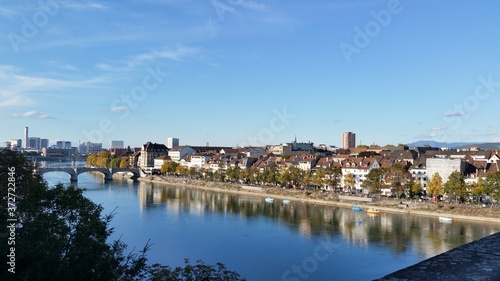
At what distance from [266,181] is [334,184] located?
21.3ft

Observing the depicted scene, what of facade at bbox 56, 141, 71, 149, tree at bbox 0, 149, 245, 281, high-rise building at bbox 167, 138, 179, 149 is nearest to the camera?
tree at bbox 0, 149, 245, 281

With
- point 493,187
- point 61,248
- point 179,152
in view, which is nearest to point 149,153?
point 179,152

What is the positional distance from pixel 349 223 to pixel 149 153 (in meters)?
40.4

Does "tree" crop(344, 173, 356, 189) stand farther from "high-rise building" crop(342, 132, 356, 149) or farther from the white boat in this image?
"high-rise building" crop(342, 132, 356, 149)

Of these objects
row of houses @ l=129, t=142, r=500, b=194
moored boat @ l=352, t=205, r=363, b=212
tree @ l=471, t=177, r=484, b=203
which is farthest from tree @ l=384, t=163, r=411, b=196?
tree @ l=471, t=177, r=484, b=203

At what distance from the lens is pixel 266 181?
105 ft

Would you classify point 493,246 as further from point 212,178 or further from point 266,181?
point 212,178

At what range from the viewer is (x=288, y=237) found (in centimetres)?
1493

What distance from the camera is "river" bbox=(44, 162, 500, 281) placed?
11195 mm

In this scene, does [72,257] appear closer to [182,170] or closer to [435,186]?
[435,186]

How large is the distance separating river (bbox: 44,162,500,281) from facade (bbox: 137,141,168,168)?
30.8m

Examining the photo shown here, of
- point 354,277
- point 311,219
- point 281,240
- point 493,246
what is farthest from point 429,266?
point 311,219

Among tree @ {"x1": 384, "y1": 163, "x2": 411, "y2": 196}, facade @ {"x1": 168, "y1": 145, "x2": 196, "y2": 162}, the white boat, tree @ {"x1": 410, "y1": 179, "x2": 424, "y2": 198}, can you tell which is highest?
facade @ {"x1": 168, "y1": 145, "x2": 196, "y2": 162}

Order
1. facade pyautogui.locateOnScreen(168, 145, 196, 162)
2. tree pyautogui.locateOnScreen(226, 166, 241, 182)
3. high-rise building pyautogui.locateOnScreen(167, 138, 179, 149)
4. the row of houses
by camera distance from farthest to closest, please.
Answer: high-rise building pyautogui.locateOnScreen(167, 138, 179, 149) → facade pyautogui.locateOnScreen(168, 145, 196, 162) → tree pyautogui.locateOnScreen(226, 166, 241, 182) → the row of houses
